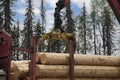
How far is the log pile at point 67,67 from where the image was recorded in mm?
10172

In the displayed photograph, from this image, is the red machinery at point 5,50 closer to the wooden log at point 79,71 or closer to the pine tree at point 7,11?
the wooden log at point 79,71

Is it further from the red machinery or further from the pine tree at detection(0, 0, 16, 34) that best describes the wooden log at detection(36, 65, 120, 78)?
the pine tree at detection(0, 0, 16, 34)

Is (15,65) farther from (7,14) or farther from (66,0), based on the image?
(7,14)

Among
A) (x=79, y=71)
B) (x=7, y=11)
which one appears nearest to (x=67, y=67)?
(x=79, y=71)

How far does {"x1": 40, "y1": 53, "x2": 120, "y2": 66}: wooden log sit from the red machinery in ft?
9.84

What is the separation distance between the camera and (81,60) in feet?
36.8

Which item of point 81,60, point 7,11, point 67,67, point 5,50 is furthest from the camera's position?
point 7,11

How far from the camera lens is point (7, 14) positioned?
60844mm

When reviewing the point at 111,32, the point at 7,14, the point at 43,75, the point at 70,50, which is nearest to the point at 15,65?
the point at 43,75

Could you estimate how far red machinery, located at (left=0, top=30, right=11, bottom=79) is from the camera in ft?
24.2

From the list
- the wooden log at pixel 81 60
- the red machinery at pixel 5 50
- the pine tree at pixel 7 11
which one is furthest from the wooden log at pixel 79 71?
the pine tree at pixel 7 11

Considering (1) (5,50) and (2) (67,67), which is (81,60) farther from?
(1) (5,50)

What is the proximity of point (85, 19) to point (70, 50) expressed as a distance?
3063 inches

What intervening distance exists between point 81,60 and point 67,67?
0.75 m
